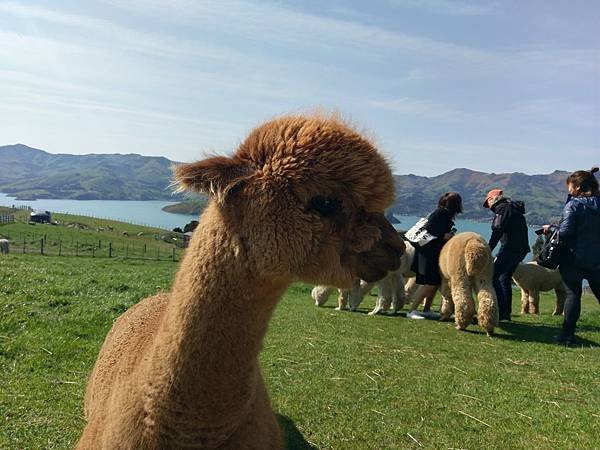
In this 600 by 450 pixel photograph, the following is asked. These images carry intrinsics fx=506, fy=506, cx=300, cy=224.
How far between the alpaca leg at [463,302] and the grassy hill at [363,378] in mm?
229

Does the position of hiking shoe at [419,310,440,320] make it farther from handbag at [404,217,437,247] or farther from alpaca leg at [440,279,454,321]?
handbag at [404,217,437,247]

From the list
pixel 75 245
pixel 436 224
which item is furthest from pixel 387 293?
pixel 75 245

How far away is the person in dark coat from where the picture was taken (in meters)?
10.0

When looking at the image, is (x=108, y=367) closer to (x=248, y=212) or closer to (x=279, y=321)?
(x=248, y=212)

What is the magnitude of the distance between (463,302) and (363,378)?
12.1 feet

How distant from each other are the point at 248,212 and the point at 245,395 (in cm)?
90

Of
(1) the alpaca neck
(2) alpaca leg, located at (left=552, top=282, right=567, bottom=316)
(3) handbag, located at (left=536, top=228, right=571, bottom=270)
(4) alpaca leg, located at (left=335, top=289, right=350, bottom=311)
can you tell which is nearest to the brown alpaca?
(1) the alpaca neck

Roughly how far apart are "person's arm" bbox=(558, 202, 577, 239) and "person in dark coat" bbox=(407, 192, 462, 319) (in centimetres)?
245

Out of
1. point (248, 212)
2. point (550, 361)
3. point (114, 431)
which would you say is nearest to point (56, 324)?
point (114, 431)

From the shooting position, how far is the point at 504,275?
10.5 m

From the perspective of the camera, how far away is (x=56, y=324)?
6.91m

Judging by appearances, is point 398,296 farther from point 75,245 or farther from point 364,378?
point 75,245

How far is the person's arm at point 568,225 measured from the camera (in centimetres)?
762

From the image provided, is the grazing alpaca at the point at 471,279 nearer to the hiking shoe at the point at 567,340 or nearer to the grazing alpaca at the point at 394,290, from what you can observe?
the hiking shoe at the point at 567,340
